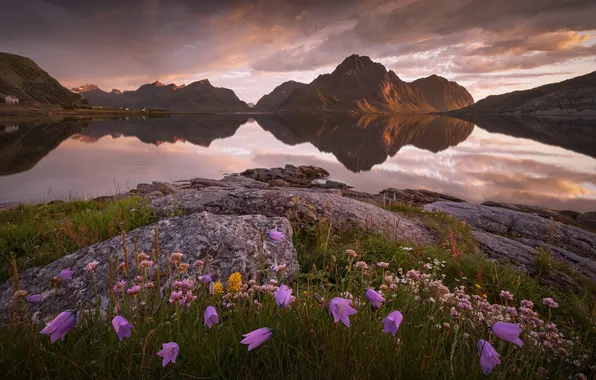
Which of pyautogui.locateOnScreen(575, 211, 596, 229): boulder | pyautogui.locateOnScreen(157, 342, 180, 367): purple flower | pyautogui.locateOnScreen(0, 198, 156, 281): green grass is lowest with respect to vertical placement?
pyautogui.locateOnScreen(575, 211, 596, 229): boulder

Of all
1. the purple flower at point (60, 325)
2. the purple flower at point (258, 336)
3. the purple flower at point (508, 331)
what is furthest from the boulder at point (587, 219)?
the purple flower at point (60, 325)

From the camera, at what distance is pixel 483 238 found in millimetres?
10438

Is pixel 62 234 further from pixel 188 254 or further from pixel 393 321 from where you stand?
pixel 393 321

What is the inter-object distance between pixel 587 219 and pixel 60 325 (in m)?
27.8

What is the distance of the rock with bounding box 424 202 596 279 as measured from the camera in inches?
384

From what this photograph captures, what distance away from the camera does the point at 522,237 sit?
1319cm

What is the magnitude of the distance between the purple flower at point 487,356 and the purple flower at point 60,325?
2424mm

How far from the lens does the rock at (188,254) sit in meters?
4.46

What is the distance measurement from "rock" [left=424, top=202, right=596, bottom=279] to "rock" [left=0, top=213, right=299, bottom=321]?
7820 millimetres

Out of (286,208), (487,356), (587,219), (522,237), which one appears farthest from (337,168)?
(487,356)

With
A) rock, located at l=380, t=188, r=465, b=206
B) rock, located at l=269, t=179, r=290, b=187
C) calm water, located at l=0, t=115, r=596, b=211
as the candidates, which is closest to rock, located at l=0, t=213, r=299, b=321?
rock, located at l=380, t=188, r=465, b=206

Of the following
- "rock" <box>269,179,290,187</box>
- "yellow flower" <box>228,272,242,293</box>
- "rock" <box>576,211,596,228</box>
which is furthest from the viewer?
"rock" <box>269,179,290,187</box>

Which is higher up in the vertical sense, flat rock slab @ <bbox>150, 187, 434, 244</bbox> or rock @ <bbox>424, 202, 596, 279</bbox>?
flat rock slab @ <bbox>150, 187, 434, 244</bbox>

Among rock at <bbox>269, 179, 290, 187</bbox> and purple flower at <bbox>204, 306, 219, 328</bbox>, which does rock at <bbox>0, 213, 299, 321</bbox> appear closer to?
purple flower at <bbox>204, 306, 219, 328</bbox>
